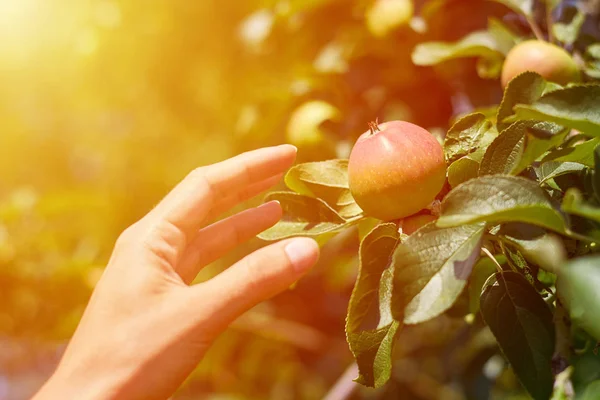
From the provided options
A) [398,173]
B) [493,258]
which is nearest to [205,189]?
[398,173]

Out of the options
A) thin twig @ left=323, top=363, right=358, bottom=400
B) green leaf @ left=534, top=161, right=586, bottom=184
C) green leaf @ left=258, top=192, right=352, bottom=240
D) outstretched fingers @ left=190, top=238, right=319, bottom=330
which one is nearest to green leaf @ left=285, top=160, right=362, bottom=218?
green leaf @ left=258, top=192, right=352, bottom=240

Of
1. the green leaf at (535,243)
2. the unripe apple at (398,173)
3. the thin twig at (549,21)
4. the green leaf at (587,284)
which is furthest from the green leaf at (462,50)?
the green leaf at (587,284)

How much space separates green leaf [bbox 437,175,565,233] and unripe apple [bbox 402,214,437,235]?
12 cm

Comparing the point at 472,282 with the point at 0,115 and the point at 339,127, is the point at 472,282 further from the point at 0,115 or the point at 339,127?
the point at 0,115

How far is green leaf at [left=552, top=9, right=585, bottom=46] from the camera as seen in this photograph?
1.00 metres

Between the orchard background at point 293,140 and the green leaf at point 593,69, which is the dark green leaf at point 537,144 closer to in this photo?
the orchard background at point 293,140

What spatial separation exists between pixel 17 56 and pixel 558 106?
93.2 inches

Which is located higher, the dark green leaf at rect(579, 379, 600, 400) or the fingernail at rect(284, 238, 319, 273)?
the fingernail at rect(284, 238, 319, 273)

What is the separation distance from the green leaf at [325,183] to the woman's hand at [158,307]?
0.39ft

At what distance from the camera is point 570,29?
39.8 inches

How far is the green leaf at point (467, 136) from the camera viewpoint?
70 cm

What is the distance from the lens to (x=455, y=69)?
1.26m

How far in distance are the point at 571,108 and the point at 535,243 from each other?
13 cm

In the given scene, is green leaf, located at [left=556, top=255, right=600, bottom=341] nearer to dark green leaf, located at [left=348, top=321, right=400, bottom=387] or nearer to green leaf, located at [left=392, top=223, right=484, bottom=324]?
green leaf, located at [left=392, top=223, right=484, bottom=324]
